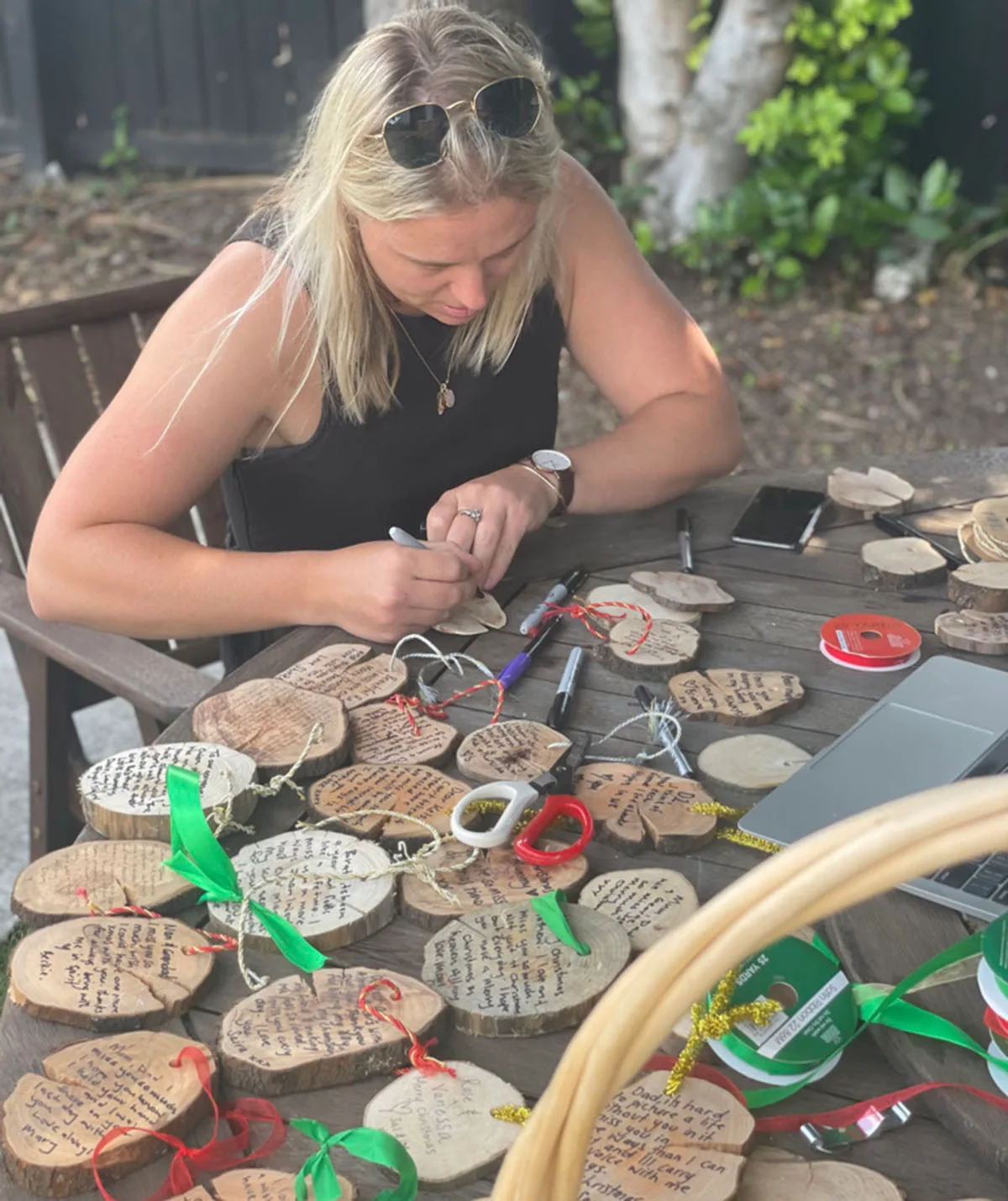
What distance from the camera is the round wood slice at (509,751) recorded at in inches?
47.3

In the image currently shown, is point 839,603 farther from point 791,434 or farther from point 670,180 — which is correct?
point 670,180

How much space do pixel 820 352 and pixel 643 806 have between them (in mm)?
3657

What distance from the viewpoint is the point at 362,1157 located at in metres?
0.80

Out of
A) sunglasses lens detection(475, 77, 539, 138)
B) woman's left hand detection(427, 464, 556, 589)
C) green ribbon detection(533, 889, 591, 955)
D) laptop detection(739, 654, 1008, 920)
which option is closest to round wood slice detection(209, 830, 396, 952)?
green ribbon detection(533, 889, 591, 955)

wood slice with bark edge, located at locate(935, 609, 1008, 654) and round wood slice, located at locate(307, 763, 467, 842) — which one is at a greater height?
round wood slice, located at locate(307, 763, 467, 842)

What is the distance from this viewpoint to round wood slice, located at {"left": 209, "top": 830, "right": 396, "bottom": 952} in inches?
39.4

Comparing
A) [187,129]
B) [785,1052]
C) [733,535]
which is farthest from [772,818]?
[187,129]

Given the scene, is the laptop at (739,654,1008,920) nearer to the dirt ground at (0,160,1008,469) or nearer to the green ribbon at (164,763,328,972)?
the green ribbon at (164,763,328,972)

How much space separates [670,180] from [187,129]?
2.44m

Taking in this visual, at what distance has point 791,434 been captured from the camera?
165 inches

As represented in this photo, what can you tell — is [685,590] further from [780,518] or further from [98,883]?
[98,883]

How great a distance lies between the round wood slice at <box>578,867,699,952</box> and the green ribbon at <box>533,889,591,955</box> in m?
0.04

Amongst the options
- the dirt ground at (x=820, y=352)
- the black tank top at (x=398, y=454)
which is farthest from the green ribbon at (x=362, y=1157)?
the dirt ground at (x=820, y=352)

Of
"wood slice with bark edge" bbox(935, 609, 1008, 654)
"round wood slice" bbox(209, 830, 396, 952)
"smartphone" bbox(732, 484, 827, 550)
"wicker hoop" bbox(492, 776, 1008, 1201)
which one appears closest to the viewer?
"wicker hoop" bbox(492, 776, 1008, 1201)
